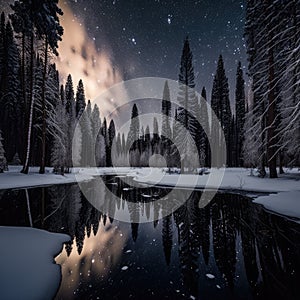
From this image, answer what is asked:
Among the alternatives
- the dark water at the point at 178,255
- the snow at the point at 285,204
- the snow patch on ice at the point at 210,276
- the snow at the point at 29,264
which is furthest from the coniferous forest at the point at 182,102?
the snow at the point at 29,264

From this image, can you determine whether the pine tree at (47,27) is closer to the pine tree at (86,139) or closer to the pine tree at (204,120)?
the pine tree at (86,139)

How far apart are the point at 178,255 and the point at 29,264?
316cm

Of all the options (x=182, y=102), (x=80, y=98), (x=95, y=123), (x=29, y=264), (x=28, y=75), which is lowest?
(x=29, y=264)

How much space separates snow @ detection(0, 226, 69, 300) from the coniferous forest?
9435mm

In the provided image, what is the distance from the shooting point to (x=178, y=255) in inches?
180

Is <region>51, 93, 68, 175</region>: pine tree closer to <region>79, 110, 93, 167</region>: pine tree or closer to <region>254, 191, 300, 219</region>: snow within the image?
<region>79, 110, 93, 167</region>: pine tree

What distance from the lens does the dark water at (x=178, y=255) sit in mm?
3215

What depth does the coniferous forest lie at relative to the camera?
13.0 metres

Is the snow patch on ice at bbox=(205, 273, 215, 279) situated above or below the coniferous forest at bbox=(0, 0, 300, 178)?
below

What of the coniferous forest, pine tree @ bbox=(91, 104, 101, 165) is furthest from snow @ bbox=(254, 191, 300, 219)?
pine tree @ bbox=(91, 104, 101, 165)

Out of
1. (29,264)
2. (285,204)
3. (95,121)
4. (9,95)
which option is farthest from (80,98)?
(29,264)

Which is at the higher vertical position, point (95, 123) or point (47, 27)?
point (47, 27)

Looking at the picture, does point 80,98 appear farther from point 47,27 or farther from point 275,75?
point 275,75

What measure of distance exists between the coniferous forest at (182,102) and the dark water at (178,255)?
5273 mm
